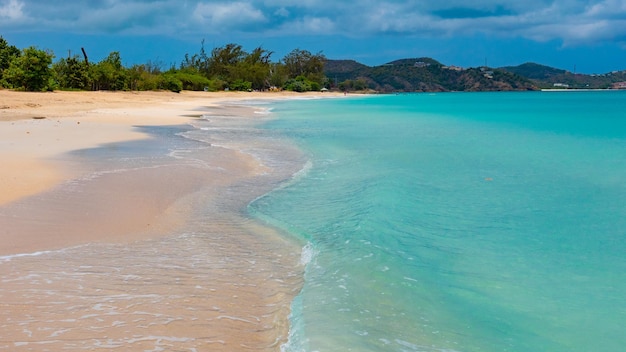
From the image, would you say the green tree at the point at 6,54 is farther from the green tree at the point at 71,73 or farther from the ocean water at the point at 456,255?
the ocean water at the point at 456,255

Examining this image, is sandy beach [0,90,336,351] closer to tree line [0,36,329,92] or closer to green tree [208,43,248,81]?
tree line [0,36,329,92]

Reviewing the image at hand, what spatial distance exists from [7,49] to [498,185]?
42.1m

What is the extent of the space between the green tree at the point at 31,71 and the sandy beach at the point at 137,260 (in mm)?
27316

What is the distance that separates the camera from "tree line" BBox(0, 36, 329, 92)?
1375 inches

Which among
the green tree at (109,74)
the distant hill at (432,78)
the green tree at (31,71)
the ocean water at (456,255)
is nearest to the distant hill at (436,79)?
the distant hill at (432,78)

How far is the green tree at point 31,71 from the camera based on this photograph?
34.0m

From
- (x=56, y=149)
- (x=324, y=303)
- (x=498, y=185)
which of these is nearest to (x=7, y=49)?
(x=56, y=149)

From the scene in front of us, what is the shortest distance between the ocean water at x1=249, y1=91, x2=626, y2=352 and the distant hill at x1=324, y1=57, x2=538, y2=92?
161m

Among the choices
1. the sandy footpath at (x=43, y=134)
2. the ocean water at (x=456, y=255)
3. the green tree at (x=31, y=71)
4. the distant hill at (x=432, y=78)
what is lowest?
the ocean water at (x=456, y=255)

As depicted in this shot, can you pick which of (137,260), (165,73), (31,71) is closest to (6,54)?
(31,71)

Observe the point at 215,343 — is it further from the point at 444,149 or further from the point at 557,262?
the point at 444,149

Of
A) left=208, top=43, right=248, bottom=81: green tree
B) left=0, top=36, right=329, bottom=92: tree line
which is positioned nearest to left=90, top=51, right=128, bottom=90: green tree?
left=0, top=36, right=329, bottom=92: tree line

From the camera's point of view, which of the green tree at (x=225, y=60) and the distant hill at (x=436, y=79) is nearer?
the green tree at (x=225, y=60)

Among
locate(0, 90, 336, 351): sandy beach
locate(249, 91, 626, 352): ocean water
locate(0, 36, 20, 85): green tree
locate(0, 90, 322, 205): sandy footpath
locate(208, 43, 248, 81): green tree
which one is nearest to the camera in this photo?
locate(0, 90, 336, 351): sandy beach
